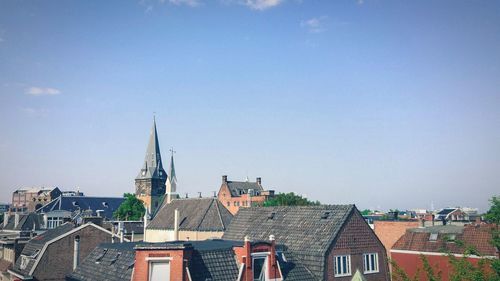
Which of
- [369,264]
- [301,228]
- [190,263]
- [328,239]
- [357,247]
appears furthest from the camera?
[301,228]

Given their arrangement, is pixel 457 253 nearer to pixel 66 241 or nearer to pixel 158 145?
pixel 66 241

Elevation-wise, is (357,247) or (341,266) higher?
(357,247)

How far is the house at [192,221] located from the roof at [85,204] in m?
39.6

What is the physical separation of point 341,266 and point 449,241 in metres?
11.9

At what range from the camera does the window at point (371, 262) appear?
3322 centimetres

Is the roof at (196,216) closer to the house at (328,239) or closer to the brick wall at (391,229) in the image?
the brick wall at (391,229)

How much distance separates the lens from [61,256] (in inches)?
1526

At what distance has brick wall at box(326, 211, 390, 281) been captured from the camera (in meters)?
31.1

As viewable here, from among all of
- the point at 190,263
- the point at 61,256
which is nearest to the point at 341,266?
the point at 190,263

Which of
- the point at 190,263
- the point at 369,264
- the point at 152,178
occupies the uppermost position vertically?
the point at 152,178

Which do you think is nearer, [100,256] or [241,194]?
[100,256]

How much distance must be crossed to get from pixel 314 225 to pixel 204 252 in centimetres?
1070

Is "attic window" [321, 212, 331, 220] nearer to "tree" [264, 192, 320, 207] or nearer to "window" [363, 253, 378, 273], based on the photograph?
"window" [363, 253, 378, 273]

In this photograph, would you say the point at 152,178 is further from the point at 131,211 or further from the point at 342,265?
the point at 342,265
